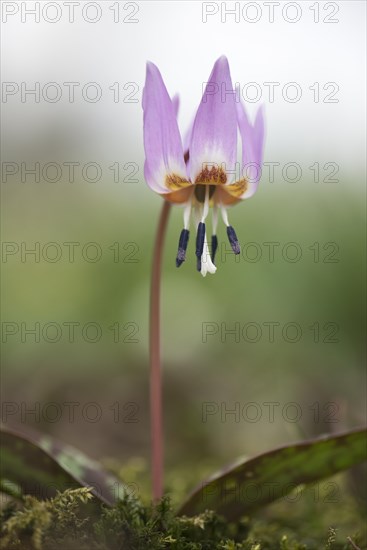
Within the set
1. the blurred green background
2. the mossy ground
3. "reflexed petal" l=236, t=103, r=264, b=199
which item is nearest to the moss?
the mossy ground

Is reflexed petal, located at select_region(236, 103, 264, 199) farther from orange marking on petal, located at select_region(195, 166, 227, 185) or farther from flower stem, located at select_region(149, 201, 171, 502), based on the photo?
flower stem, located at select_region(149, 201, 171, 502)

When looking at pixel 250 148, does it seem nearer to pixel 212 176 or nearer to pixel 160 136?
pixel 212 176

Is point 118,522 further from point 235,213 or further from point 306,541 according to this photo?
point 235,213

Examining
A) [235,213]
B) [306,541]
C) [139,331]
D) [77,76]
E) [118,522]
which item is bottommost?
[306,541]

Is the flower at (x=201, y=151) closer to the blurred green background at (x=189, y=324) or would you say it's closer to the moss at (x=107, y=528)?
the moss at (x=107, y=528)

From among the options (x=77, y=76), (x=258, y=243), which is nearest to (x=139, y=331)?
(x=258, y=243)

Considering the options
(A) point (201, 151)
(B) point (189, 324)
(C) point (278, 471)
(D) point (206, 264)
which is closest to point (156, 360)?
(D) point (206, 264)
